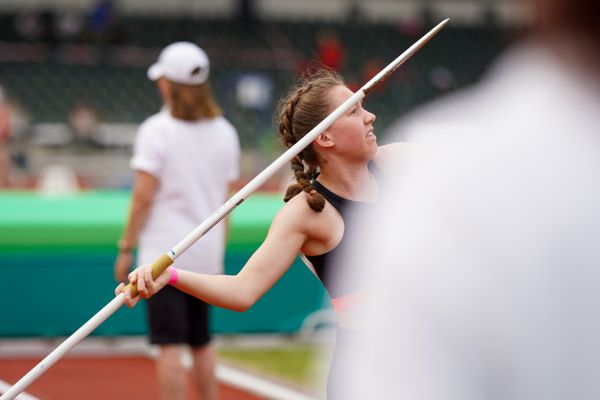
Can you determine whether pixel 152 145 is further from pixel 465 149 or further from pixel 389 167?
pixel 465 149

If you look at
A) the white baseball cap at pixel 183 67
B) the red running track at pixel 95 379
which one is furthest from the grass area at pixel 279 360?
the white baseball cap at pixel 183 67

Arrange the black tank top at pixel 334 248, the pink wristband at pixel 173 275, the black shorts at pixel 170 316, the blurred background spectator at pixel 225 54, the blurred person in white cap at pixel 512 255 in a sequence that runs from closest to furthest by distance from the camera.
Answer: the blurred person in white cap at pixel 512 255 < the pink wristband at pixel 173 275 < the black tank top at pixel 334 248 < the black shorts at pixel 170 316 < the blurred background spectator at pixel 225 54

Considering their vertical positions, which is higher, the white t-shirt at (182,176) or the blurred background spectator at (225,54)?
the blurred background spectator at (225,54)

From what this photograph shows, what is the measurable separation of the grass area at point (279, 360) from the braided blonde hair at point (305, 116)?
3.17 meters

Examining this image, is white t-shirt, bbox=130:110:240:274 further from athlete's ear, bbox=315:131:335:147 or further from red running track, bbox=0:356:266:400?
athlete's ear, bbox=315:131:335:147

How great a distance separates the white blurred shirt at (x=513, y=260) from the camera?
3.62ft

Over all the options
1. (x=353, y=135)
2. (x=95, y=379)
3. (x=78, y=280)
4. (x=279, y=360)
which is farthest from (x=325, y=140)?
(x=78, y=280)

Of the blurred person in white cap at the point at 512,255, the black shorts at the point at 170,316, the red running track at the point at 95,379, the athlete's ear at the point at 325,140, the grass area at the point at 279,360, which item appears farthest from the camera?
the grass area at the point at 279,360

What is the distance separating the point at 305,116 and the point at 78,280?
450cm

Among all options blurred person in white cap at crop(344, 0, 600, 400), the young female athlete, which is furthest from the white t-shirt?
blurred person in white cap at crop(344, 0, 600, 400)

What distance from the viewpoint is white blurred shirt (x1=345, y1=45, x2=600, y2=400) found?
110 centimetres

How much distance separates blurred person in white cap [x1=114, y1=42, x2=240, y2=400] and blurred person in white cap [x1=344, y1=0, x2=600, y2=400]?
379 centimetres

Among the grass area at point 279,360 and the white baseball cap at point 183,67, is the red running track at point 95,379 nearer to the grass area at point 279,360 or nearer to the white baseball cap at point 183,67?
the grass area at point 279,360

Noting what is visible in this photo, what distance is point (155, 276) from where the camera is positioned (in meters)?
2.76
